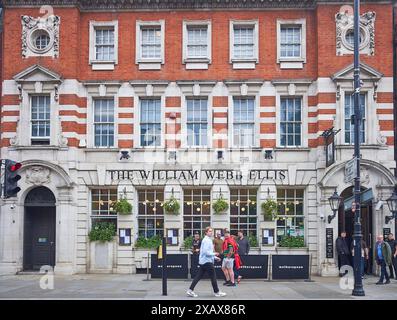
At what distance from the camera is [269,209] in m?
27.5

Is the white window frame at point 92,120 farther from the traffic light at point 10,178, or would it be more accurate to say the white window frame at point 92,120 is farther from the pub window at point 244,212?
the traffic light at point 10,178

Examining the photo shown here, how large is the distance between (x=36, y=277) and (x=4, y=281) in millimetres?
1996

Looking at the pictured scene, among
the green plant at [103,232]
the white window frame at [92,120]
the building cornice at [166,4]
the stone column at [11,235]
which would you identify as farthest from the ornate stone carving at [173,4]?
the green plant at [103,232]

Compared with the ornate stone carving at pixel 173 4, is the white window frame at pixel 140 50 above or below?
below

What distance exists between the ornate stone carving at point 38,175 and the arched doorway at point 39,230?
50 centimetres

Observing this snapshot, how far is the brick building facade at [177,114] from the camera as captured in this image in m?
27.6

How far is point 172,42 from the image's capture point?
28547mm

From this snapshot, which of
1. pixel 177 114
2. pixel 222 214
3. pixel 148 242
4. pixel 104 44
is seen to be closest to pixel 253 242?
pixel 222 214

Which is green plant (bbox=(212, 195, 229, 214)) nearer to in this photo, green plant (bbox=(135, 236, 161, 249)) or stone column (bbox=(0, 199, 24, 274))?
green plant (bbox=(135, 236, 161, 249))

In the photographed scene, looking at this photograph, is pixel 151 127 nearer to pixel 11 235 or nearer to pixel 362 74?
pixel 11 235

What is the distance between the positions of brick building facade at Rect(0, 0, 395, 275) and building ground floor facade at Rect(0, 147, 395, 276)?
61 mm

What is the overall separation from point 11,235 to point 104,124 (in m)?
6.16

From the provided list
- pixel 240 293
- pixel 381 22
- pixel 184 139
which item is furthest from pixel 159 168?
pixel 381 22

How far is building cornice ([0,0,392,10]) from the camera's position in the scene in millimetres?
28203
